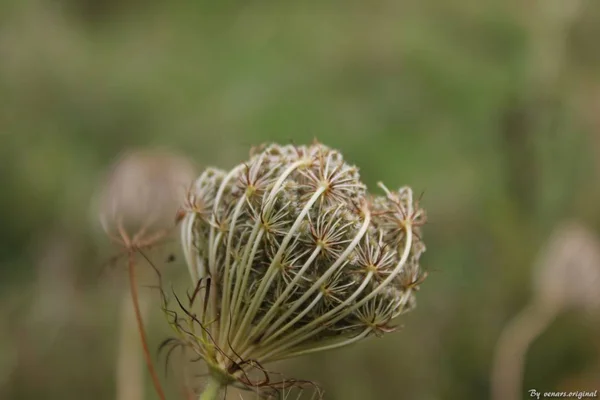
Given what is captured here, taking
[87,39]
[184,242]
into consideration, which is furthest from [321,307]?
[87,39]

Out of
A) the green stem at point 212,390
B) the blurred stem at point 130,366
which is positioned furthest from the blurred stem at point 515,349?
the green stem at point 212,390

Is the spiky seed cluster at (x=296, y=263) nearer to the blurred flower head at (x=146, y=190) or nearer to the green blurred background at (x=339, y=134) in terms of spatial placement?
the green blurred background at (x=339, y=134)

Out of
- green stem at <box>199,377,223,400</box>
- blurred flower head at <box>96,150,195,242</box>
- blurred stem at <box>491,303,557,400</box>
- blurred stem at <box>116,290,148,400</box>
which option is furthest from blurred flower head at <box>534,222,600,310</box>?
green stem at <box>199,377,223,400</box>

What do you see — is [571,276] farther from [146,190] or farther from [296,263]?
[296,263]

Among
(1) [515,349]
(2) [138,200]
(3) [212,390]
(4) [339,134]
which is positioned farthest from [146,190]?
(4) [339,134]

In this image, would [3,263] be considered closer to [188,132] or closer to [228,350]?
[188,132]
